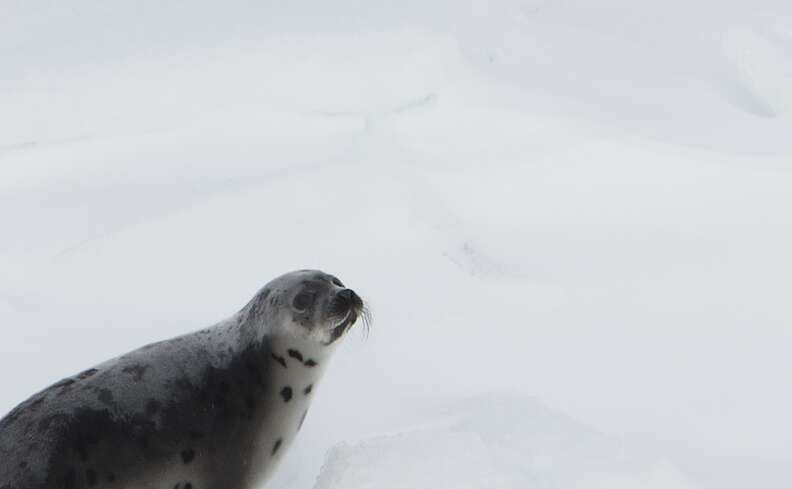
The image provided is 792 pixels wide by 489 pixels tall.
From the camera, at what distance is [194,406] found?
9.05 ft

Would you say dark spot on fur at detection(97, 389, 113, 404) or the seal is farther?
dark spot on fur at detection(97, 389, 113, 404)

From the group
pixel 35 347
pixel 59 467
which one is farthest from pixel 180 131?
pixel 59 467

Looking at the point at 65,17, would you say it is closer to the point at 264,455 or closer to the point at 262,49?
the point at 262,49

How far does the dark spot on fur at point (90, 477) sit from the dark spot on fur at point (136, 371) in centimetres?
31

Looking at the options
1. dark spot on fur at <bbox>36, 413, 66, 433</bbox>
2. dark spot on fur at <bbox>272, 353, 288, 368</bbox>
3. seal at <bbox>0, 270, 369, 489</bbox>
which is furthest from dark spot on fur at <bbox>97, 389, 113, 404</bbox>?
dark spot on fur at <bbox>272, 353, 288, 368</bbox>

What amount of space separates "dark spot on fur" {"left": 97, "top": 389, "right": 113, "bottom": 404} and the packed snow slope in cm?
61

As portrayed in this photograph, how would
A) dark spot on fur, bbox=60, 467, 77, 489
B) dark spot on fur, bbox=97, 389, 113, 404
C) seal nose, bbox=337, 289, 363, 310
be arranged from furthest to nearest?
seal nose, bbox=337, 289, 363, 310 < dark spot on fur, bbox=97, 389, 113, 404 < dark spot on fur, bbox=60, 467, 77, 489

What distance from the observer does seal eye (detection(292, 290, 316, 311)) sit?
9.61 ft

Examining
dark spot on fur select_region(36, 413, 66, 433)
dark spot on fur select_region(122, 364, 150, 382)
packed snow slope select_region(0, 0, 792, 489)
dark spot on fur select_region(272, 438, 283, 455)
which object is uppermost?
dark spot on fur select_region(36, 413, 66, 433)

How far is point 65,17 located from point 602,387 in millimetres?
4685

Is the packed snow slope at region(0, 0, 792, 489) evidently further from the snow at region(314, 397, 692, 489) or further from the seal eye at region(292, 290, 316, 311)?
the seal eye at region(292, 290, 316, 311)

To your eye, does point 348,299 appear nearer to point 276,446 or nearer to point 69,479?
point 276,446

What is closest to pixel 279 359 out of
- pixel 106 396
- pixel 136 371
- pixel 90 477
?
pixel 136 371

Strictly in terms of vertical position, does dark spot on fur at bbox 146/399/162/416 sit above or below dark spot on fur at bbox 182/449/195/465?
above
